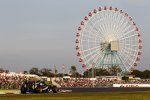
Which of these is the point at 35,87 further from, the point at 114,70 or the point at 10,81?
the point at 114,70

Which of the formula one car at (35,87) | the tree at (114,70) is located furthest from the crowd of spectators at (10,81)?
the tree at (114,70)

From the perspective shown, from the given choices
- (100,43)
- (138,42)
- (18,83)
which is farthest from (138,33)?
(18,83)

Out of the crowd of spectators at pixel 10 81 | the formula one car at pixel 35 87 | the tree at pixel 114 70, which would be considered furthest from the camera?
the tree at pixel 114 70

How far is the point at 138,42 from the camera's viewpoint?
131m

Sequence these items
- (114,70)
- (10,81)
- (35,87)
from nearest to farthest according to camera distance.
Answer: (35,87)
(10,81)
(114,70)

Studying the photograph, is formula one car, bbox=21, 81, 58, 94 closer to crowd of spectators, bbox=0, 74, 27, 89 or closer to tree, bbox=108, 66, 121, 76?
crowd of spectators, bbox=0, 74, 27, 89

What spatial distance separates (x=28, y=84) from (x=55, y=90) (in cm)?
412

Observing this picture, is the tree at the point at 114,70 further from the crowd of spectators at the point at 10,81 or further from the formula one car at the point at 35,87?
the formula one car at the point at 35,87

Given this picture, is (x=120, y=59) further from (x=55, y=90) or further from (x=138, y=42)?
(x=55, y=90)

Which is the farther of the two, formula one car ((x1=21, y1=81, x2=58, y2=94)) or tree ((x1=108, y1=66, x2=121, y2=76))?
tree ((x1=108, y1=66, x2=121, y2=76))

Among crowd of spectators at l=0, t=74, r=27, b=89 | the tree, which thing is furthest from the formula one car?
the tree

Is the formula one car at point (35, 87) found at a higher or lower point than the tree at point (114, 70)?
lower

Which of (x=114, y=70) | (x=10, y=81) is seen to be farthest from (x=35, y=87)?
(x=114, y=70)

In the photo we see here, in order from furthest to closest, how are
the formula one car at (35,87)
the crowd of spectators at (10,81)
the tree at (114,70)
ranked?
the tree at (114,70) → the crowd of spectators at (10,81) → the formula one car at (35,87)
